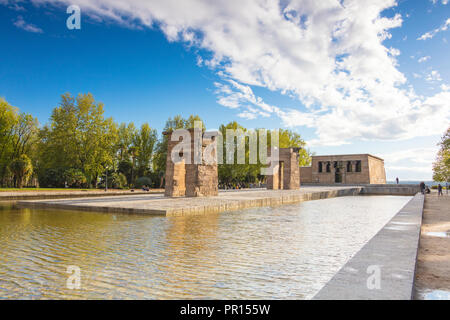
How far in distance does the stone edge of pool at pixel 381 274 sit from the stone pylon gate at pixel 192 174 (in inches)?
536

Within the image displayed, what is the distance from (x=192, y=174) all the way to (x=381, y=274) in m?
15.3

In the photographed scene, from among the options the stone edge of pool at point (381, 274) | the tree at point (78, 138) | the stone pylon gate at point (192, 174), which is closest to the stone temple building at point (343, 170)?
the tree at point (78, 138)

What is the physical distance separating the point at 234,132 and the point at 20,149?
28.3m

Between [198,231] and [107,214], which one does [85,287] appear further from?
[107,214]

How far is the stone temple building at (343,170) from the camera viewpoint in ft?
156

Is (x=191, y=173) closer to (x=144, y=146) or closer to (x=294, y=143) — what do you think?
(x=144, y=146)

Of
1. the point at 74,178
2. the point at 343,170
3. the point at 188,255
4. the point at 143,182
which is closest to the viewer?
the point at 188,255

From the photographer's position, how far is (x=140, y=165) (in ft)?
141

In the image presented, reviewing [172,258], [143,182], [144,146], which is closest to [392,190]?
[143,182]

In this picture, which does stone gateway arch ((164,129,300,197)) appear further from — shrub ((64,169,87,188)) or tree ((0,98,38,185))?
tree ((0,98,38,185))

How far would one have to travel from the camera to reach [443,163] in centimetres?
3550

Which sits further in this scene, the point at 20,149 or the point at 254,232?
the point at 20,149
